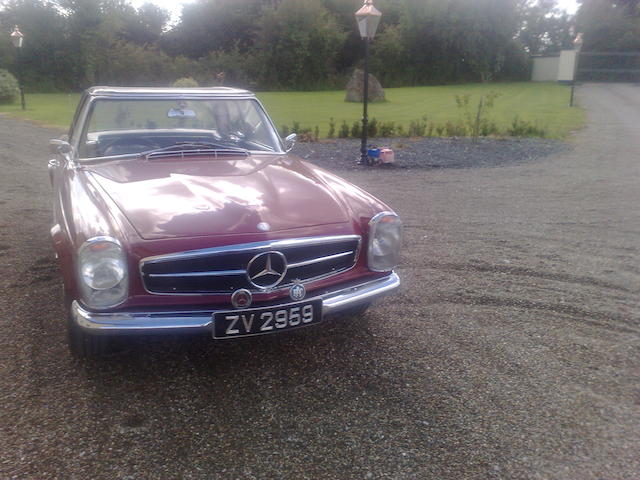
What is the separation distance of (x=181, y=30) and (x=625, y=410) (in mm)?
48252

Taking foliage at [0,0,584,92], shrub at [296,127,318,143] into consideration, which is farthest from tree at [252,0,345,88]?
shrub at [296,127,318,143]

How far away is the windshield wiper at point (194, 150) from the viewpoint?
414 centimetres

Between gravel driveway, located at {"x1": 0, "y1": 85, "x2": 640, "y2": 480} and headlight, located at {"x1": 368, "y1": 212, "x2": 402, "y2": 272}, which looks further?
headlight, located at {"x1": 368, "y1": 212, "x2": 402, "y2": 272}

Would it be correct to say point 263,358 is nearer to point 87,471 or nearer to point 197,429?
point 197,429

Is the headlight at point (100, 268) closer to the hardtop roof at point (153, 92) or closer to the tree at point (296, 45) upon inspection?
the hardtop roof at point (153, 92)

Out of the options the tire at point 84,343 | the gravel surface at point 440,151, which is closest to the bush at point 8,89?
the gravel surface at point 440,151

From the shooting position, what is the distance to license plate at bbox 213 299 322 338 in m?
2.93

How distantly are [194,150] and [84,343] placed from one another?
166cm

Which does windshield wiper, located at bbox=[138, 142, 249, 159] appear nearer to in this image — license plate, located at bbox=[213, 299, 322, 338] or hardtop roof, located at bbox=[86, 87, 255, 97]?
hardtop roof, located at bbox=[86, 87, 255, 97]

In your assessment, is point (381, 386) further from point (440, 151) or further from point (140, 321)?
point (440, 151)

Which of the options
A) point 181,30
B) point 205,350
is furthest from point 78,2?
point 205,350

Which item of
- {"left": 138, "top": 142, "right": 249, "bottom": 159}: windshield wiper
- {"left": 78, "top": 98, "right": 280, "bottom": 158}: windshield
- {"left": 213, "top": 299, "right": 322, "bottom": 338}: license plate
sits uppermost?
{"left": 78, "top": 98, "right": 280, "bottom": 158}: windshield

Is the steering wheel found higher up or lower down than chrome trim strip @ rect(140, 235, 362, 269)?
higher up

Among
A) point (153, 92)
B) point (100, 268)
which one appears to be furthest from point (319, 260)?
point (153, 92)
